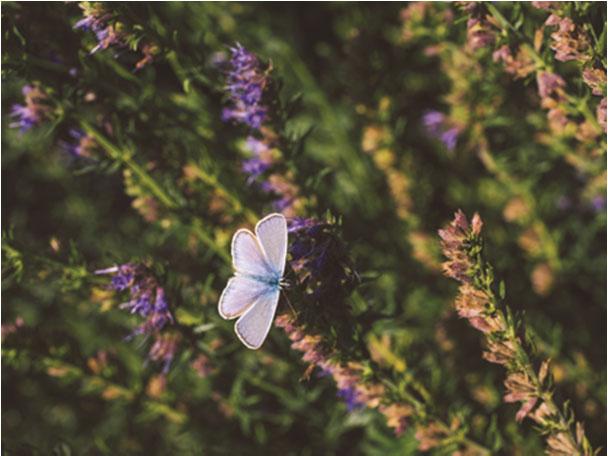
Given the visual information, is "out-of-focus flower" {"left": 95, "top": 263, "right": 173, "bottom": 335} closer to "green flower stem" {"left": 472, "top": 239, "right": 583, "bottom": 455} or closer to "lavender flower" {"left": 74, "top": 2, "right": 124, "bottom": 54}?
"lavender flower" {"left": 74, "top": 2, "right": 124, "bottom": 54}

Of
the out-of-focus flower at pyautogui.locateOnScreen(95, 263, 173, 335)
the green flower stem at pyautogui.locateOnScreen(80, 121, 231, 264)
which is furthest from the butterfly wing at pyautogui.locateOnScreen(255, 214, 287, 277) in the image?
the green flower stem at pyautogui.locateOnScreen(80, 121, 231, 264)

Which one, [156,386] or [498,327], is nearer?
[498,327]

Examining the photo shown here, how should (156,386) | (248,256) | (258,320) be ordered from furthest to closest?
(156,386) < (248,256) < (258,320)

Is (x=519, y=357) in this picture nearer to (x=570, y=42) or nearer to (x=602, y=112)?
(x=602, y=112)

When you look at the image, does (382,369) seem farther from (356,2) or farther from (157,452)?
(356,2)

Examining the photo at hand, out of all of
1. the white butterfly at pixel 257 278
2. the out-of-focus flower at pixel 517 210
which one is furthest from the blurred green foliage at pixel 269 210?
the white butterfly at pixel 257 278

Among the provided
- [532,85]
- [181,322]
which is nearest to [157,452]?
[181,322]

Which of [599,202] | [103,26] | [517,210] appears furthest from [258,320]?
[599,202]
